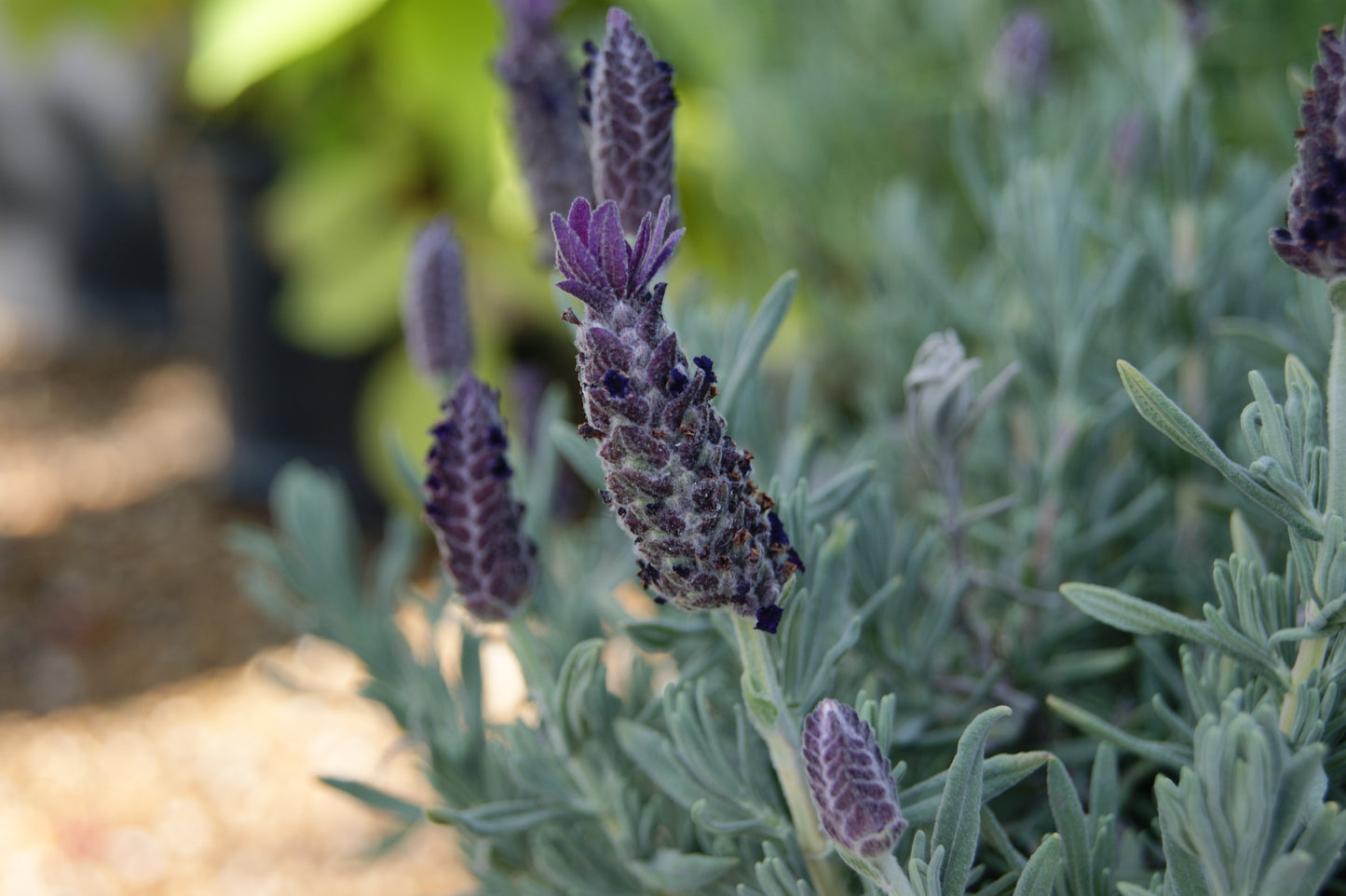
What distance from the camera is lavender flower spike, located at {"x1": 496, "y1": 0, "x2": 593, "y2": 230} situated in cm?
64

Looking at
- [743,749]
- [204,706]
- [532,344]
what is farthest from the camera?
[532,344]

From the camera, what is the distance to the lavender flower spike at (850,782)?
0.37m

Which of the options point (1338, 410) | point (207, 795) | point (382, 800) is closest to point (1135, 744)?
point (1338, 410)

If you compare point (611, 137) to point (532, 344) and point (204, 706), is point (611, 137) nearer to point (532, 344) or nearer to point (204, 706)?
point (204, 706)

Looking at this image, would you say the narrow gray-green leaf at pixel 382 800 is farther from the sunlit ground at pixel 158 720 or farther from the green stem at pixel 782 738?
the sunlit ground at pixel 158 720

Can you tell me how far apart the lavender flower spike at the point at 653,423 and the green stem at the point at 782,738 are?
0.03 meters

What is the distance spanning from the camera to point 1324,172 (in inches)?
14.4

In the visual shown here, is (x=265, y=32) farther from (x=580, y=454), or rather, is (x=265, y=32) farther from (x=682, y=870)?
(x=682, y=870)

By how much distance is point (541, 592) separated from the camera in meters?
0.62

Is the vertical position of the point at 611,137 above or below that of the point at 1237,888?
above

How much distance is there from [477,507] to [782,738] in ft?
0.51

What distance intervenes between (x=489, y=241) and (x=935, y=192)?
1272 mm

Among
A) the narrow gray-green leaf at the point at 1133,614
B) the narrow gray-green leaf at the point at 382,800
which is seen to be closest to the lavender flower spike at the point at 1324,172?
the narrow gray-green leaf at the point at 1133,614

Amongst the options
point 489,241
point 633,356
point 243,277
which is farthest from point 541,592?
point 243,277
